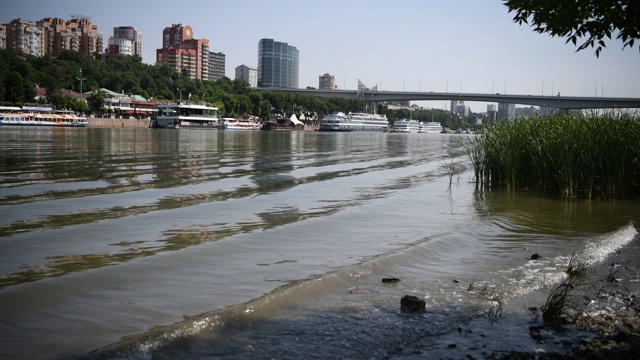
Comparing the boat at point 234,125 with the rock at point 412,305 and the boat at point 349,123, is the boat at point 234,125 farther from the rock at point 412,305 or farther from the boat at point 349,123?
the rock at point 412,305

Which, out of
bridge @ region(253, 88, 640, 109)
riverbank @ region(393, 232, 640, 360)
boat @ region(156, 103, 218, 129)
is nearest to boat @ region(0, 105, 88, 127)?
boat @ region(156, 103, 218, 129)

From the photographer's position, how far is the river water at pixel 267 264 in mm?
6145

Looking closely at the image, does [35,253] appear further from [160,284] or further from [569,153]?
[569,153]

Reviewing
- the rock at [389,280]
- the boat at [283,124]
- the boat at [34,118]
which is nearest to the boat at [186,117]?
the boat at [283,124]

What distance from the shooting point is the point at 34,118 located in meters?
112

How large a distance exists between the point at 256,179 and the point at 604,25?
18406mm

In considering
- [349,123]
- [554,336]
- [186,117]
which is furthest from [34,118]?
[554,336]

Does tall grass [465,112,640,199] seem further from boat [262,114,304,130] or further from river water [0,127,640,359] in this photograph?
boat [262,114,304,130]

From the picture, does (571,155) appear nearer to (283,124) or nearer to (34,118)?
(34,118)

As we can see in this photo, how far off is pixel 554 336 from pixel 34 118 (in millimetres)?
121114

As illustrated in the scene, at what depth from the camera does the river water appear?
20.2 feet

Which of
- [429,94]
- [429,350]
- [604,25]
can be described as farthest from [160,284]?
[429,94]

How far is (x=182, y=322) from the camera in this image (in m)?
6.52

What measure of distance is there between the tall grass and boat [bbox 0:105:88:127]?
104 m
